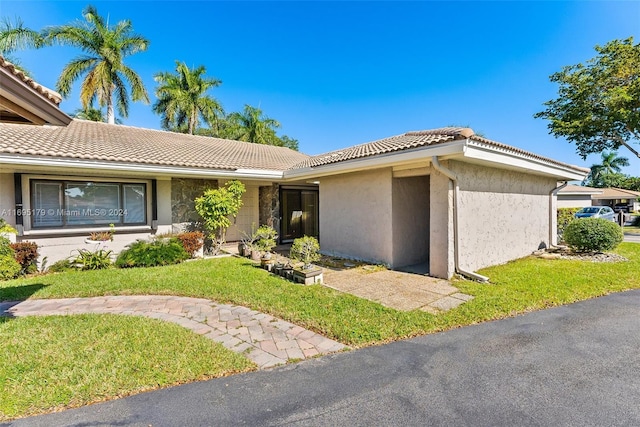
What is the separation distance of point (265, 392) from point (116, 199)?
9710 mm

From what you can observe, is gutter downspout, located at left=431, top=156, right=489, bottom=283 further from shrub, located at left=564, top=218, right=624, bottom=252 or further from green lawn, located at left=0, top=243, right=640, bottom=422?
shrub, located at left=564, top=218, right=624, bottom=252

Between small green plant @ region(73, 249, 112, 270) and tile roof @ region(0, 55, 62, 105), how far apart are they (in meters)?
6.94

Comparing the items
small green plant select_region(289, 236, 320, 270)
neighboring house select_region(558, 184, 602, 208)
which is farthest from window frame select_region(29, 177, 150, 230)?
neighboring house select_region(558, 184, 602, 208)

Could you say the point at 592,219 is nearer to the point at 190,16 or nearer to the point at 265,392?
the point at 265,392

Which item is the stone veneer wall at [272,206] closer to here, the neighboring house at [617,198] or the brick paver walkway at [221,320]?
the brick paver walkway at [221,320]

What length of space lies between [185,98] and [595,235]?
32468mm

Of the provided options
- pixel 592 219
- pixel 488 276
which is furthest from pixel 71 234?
pixel 592 219

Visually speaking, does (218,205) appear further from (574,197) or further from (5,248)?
(574,197)

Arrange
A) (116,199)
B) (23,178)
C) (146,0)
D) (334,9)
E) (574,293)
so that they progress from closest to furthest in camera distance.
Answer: (574,293) → (23,178) → (116,199) → (146,0) → (334,9)

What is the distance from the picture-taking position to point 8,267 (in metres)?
7.38

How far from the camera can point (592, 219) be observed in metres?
10.5

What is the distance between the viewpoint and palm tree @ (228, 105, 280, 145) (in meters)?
33.2

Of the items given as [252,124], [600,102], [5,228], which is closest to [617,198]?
[600,102]

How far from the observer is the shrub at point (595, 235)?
10000 mm
